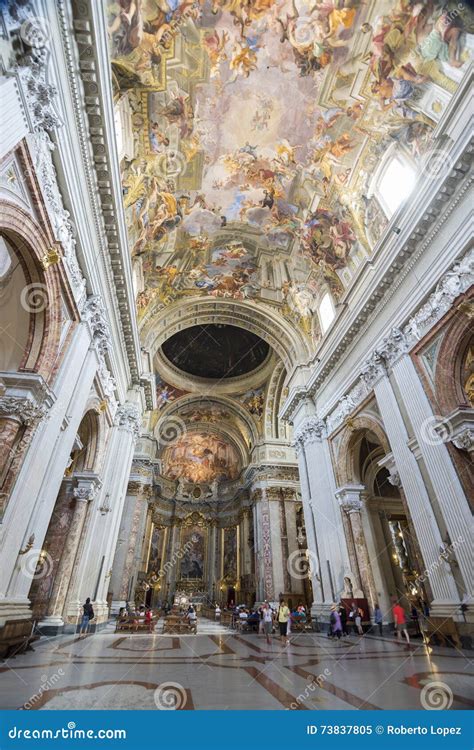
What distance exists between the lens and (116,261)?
34.2 feet

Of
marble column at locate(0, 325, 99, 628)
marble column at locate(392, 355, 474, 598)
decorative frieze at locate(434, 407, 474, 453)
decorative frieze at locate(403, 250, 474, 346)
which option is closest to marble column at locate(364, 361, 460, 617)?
marble column at locate(392, 355, 474, 598)

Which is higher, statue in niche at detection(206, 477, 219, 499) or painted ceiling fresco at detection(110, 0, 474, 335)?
painted ceiling fresco at detection(110, 0, 474, 335)

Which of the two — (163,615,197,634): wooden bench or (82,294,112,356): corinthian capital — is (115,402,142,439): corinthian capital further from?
(163,615,197,634): wooden bench

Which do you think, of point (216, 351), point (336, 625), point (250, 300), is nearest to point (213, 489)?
point (216, 351)

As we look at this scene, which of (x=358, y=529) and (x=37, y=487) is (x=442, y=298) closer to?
(x=358, y=529)

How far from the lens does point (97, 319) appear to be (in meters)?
9.44

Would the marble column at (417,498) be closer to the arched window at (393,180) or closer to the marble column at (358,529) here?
the marble column at (358,529)

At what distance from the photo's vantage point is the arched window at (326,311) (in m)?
15.4

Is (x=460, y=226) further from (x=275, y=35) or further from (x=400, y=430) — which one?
(x=275, y=35)

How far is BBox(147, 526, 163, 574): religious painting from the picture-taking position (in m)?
26.3

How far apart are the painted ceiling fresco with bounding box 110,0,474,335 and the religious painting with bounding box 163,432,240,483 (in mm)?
17939

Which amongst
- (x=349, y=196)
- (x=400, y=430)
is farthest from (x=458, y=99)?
(x=400, y=430)

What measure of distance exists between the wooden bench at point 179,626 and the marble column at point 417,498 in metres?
7.99

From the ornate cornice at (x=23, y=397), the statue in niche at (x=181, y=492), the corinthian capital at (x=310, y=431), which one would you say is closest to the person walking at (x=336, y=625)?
the corinthian capital at (x=310, y=431)
